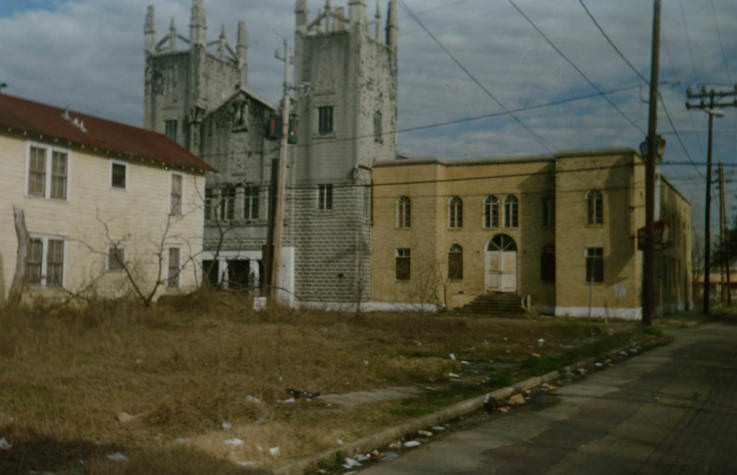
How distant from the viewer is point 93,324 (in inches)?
670

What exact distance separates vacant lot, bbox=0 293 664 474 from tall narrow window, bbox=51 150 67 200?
6.65 metres

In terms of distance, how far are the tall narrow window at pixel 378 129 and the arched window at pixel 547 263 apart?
1151 centimetres

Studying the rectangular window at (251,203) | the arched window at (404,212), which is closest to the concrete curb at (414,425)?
the arched window at (404,212)

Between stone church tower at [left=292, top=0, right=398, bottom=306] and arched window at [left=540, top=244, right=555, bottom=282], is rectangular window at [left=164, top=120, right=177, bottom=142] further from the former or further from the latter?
arched window at [left=540, top=244, right=555, bottom=282]

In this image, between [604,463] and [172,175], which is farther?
[172,175]

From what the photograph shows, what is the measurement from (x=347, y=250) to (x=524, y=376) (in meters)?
26.7

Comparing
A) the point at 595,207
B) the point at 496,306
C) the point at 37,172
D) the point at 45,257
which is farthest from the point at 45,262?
the point at 595,207

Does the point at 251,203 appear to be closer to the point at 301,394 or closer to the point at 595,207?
the point at 595,207

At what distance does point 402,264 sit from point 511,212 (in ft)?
21.9

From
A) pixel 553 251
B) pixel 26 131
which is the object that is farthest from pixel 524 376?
pixel 553 251

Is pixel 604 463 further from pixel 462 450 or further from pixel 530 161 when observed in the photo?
pixel 530 161

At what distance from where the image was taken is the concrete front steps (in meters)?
36.0

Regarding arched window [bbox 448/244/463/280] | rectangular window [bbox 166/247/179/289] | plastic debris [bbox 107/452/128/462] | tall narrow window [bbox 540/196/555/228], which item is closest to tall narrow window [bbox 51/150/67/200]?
rectangular window [bbox 166/247/179/289]

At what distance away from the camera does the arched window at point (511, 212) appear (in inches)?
1491
